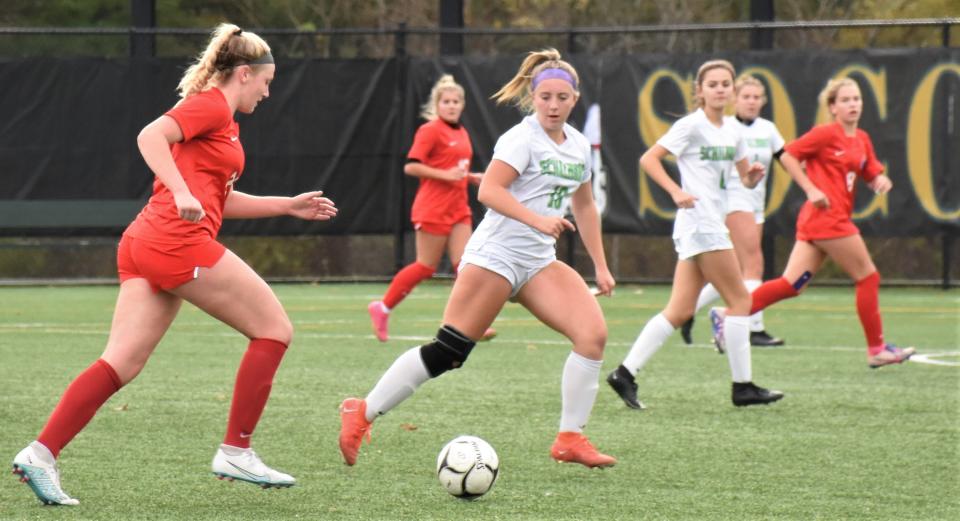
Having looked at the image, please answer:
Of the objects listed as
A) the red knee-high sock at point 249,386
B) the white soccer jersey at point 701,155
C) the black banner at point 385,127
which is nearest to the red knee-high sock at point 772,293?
the white soccer jersey at point 701,155

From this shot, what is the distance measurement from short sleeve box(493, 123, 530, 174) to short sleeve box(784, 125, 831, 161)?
14.2 feet

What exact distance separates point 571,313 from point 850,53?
41.3 feet

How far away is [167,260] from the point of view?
5.85 metres

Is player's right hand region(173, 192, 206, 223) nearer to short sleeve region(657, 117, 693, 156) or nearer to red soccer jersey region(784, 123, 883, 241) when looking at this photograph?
short sleeve region(657, 117, 693, 156)

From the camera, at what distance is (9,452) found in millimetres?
7082

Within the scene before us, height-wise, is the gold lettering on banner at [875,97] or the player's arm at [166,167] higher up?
the player's arm at [166,167]

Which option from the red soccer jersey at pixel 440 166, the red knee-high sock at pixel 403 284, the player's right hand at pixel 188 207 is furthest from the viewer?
the red soccer jersey at pixel 440 166

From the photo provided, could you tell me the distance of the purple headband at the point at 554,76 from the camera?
6965mm

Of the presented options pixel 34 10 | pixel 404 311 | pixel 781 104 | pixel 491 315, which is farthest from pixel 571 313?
pixel 34 10

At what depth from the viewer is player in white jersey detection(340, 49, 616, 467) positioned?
6773 millimetres

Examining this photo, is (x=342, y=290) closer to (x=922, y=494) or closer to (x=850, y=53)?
(x=850, y=53)

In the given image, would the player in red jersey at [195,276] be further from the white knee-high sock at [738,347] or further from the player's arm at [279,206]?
the white knee-high sock at [738,347]

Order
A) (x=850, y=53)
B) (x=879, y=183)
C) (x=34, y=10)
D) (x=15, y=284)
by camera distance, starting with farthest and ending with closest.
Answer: (x=34, y=10), (x=15, y=284), (x=850, y=53), (x=879, y=183)

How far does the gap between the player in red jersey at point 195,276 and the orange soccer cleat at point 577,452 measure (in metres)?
1.30
